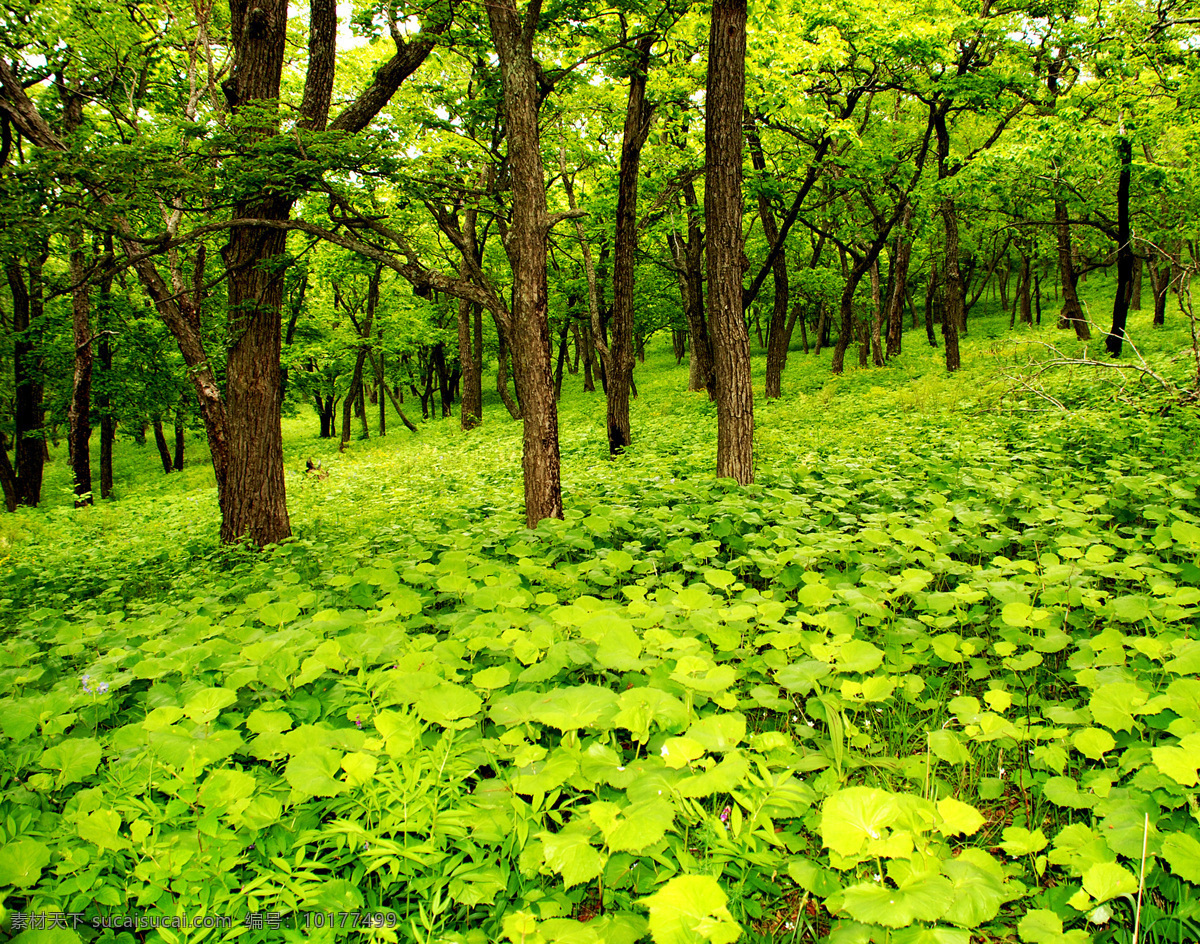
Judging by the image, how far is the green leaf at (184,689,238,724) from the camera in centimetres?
225

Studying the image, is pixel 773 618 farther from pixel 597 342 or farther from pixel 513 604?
pixel 597 342

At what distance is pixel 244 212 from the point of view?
21.7 feet

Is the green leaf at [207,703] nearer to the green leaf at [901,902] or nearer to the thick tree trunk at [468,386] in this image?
the green leaf at [901,902]

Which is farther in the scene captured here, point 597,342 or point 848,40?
point 848,40

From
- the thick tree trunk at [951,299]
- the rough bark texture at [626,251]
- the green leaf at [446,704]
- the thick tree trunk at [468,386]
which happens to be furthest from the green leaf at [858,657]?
the thick tree trunk at [468,386]

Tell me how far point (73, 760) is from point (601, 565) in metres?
2.81

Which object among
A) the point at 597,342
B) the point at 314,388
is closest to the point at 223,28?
the point at 597,342

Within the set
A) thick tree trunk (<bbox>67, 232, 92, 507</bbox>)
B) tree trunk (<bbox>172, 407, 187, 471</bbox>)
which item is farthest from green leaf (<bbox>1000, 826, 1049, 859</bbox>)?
tree trunk (<bbox>172, 407, 187, 471</bbox>)

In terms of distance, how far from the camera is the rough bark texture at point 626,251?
944 centimetres

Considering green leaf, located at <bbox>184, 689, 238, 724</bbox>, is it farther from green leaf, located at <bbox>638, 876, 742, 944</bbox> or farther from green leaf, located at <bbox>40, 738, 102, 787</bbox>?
green leaf, located at <bbox>638, 876, 742, 944</bbox>

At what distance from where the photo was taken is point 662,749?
1916 millimetres

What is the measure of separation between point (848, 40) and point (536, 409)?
11.5 metres

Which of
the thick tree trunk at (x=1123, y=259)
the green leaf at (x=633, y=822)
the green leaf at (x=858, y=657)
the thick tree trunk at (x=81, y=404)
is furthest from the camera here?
the thick tree trunk at (x=81, y=404)

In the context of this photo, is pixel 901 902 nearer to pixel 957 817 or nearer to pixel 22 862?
pixel 957 817
